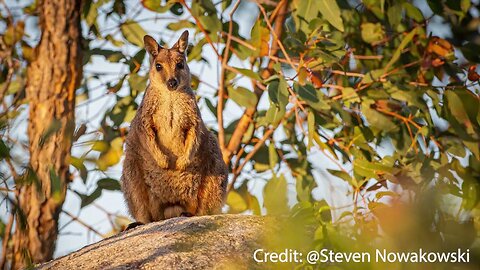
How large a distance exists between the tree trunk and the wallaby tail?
3.05 ft

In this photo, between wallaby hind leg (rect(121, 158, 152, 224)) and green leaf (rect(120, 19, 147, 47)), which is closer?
wallaby hind leg (rect(121, 158, 152, 224))

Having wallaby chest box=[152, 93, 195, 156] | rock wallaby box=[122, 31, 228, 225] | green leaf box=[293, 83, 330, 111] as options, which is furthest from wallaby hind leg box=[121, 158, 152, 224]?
green leaf box=[293, 83, 330, 111]

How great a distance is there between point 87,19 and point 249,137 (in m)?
1.92

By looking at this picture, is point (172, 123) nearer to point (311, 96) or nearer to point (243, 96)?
point (311, 96)

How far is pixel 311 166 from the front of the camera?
7336mm

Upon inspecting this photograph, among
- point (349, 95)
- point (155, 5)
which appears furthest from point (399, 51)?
point (155, 5)

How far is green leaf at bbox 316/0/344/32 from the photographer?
6.39 metres

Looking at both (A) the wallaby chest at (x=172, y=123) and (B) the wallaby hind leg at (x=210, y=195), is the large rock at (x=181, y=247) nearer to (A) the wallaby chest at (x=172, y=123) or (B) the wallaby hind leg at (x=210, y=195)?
(B) the wallaby hind leg at (x=210, y=195)

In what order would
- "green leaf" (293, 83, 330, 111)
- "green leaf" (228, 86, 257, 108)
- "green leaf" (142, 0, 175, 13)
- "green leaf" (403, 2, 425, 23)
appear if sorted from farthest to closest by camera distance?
"green leaf" (403, 2, 425, 23) → "green leaf" (142, 0, 175, 13) → "green leaf" (228, 86, 257, 108) → "green leaf" (293, 83, 330, 111)

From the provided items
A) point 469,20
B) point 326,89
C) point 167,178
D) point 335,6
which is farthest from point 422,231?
point 469,20

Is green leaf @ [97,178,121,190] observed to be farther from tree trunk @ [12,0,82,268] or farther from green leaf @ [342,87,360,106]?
green leaf @ [342,87,360,106]

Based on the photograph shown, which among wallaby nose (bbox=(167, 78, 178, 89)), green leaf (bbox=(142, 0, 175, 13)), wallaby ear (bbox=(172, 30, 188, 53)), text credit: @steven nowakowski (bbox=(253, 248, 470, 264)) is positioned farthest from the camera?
green leaf (bbox=(142, 0, 175, 13))

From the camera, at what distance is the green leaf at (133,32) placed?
724 cm

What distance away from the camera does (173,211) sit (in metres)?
5.45
